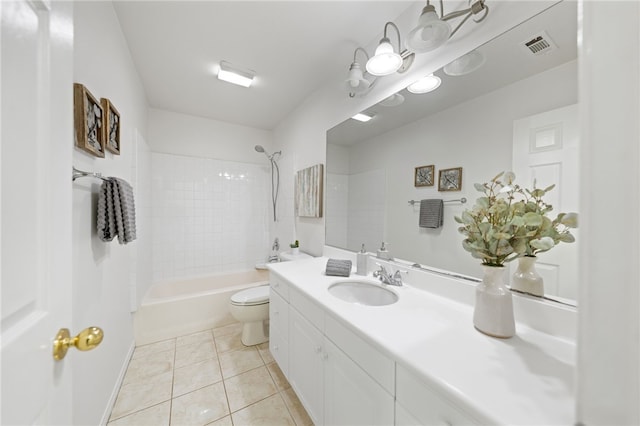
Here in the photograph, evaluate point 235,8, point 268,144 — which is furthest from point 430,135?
point 268,144

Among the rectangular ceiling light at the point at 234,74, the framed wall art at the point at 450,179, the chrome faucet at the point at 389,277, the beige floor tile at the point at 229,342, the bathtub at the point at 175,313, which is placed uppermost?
the rectangular ceiling light at the point at 234,74

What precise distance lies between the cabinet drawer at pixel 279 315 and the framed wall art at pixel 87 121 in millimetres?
1307

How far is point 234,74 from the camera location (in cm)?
200

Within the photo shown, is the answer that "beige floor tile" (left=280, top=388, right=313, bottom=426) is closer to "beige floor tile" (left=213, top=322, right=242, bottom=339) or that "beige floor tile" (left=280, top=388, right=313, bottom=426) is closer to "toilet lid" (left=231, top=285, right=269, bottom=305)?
"toilet lid" (left=231, top=285, right=269, bottom=305)

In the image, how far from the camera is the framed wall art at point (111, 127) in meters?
1.23

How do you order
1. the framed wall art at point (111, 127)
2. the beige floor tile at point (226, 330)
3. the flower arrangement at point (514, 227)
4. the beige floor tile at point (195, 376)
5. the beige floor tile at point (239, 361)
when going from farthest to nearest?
the beige floor tile at point (226, 330) → the beige floor tile at point (239, 361) → the beige floor tile at point (195, 376) → the framed wall art at point (111, 127) → the flower arrangement at point (514, 227)

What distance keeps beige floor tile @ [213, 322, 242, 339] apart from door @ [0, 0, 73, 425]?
1886mm

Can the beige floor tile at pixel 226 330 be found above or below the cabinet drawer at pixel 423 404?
below

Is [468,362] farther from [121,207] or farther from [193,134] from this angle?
[193,134]

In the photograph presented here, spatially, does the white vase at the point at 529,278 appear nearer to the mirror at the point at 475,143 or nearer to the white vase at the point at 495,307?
the mirror at the point at 475,143

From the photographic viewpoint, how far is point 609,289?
294 mm

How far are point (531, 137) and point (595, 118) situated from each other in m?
0.79

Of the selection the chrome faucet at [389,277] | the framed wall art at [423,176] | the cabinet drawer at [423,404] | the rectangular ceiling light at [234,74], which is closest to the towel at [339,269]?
the chrome faucet at [389,277]

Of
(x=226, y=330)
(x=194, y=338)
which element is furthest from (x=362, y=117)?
(x=194, y=338)
